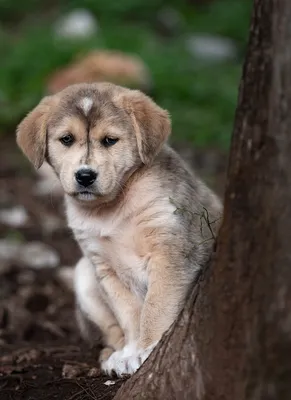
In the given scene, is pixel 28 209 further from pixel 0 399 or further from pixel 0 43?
pixel 0 43

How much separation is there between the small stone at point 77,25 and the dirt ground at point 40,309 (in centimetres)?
354

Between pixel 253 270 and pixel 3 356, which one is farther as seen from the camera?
pixel 3 356

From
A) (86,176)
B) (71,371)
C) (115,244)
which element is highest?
(86,176)

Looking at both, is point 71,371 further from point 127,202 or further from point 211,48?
point 211,48

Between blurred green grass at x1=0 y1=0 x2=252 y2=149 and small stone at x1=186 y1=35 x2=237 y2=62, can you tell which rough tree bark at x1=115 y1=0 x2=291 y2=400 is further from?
small stone at x1=186 y1=35 x2=237 y2=62

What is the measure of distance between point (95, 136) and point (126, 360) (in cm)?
107

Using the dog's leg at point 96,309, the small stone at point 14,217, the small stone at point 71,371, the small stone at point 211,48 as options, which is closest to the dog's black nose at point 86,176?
the dog's leg at point 96,309

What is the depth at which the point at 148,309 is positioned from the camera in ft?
15.1

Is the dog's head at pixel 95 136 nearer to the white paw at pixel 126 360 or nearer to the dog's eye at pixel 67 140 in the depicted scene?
the dog's eye at pixel 67 140

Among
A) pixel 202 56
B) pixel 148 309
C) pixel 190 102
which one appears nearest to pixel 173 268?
pixel 148 309

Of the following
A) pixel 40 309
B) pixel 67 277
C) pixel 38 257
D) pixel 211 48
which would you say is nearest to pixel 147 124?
pixel 40 309

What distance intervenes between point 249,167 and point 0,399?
5.84ft

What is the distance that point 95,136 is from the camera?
189 inches

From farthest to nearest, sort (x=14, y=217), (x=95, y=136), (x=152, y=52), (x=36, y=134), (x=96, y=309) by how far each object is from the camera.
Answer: (x=152, y=52) < (x=14, y=217) < (x=96, y=309) < (x=36, y=134) < (x=95, y=136)
